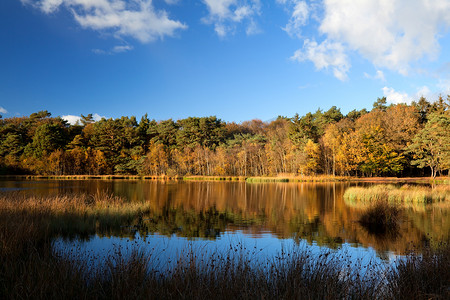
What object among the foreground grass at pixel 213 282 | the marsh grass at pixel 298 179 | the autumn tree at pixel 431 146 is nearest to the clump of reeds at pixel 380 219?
the foreground grass at pixel 213 282

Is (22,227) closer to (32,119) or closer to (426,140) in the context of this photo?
(426,140)

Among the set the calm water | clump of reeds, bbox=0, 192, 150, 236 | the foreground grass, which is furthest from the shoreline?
the foreground grass

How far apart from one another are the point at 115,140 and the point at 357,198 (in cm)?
6704

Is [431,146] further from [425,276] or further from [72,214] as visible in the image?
[72,214]

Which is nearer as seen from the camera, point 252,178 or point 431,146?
point 431,146

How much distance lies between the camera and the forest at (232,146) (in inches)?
2242

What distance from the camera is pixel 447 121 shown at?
127ft

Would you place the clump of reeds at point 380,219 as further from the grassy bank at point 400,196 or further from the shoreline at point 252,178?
the shoreline at point 252,178

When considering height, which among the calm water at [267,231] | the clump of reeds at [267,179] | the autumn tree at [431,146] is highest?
the autumn tree at [431,146]

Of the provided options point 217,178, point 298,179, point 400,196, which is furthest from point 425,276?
point 217,178

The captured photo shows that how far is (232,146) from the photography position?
235 ft

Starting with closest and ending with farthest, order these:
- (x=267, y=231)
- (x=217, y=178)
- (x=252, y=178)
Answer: (x=267, y=231)
(x=252, y=178)
(x=217, y=178)

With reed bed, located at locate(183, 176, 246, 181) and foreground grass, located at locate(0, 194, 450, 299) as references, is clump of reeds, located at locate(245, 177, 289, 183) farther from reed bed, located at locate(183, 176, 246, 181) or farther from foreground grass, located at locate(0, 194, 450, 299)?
foreground grass, located at locate(0, 194, 450, 299)

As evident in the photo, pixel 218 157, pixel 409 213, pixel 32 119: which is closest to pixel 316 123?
pixel 218 157
